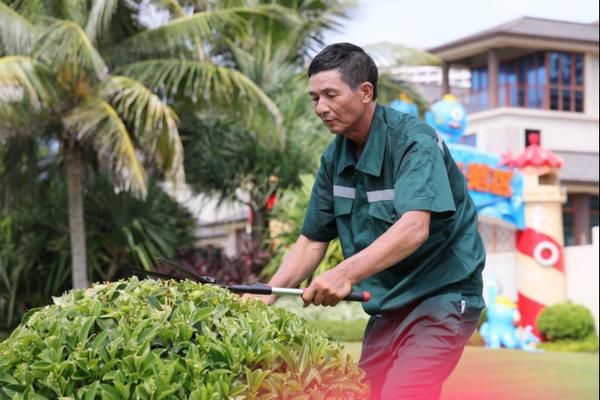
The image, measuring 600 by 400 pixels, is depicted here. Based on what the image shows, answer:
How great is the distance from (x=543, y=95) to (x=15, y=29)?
21.2 m

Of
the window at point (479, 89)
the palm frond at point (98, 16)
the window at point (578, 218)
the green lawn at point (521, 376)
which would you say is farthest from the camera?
the window at point (479, 89)

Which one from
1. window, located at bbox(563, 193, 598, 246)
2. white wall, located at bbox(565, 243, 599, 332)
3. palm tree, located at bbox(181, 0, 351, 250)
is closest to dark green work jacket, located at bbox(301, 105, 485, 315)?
palm tree, located at bbox(181, 0, 351, 250)

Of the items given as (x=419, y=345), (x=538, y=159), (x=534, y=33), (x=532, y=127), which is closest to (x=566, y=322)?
(x=538, y=159)

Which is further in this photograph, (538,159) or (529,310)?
(529,310)

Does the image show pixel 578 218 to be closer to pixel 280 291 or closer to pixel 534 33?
pixel 534 33

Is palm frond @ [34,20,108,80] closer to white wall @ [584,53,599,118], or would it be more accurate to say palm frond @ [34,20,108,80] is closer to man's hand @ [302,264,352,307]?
man's hand @ [302,264,352,307]

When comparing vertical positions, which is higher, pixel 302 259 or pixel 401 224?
pixel 401 224

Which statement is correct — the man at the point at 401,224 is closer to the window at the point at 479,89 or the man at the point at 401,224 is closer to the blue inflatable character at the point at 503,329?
the blue inflatable character at the point at 503,329

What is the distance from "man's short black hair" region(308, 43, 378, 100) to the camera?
362 cm

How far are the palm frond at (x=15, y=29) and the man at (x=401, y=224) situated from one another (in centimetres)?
1388

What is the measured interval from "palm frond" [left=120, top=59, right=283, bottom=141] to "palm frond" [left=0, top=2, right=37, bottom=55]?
1812 millimetres

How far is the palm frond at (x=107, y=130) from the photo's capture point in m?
16.3

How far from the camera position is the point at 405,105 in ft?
63.8

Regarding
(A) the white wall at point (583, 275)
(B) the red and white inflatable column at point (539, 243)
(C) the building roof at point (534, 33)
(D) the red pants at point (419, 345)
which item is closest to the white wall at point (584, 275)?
(A) the white wall at point (583, 275)
